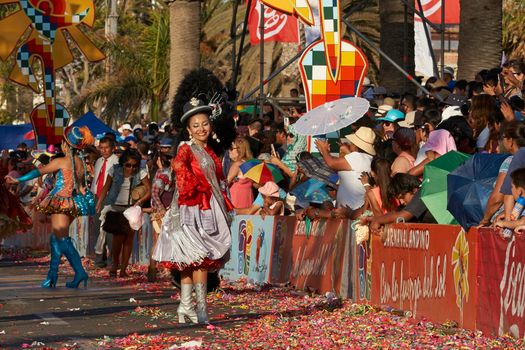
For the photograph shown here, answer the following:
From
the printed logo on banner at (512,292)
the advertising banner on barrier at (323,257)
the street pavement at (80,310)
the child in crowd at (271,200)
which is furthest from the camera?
the child in crowd at (271,200)

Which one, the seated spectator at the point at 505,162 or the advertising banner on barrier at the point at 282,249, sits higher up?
the seated spectator at the point at 505,162

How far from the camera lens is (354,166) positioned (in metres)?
14.5

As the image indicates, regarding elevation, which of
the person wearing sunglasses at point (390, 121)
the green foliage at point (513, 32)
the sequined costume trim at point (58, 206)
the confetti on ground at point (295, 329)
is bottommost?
the confetti on ground at point (295, 329)

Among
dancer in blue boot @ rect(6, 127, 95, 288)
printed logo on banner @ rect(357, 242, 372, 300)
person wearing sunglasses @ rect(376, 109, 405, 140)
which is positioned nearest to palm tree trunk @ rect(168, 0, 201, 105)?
dancer in blue boot @ rect(6, 127, 95, 288)

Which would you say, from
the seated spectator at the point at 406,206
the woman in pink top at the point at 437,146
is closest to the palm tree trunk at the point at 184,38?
the woman in pink top at the point at 437,146

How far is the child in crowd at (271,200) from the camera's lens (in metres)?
17.1

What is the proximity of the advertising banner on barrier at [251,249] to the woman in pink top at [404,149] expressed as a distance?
3.05 meters

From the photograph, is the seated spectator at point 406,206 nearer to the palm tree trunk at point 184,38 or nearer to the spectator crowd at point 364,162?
the spectator crowd at point 364,162

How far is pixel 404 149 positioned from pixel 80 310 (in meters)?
3.64

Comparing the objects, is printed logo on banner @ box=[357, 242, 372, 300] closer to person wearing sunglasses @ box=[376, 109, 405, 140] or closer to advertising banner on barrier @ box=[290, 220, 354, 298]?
advertising banner on barrier @ box=[290, 220, 354, 298]

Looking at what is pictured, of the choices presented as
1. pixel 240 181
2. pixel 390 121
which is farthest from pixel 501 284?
pixel 240 181

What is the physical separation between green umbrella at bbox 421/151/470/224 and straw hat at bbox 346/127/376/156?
98.8 inches

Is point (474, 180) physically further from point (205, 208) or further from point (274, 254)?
point (274, 254)

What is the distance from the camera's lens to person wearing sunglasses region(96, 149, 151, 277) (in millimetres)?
19062
